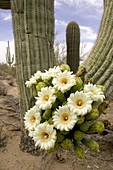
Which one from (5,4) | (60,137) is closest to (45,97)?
(60,137)

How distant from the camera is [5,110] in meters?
4.09

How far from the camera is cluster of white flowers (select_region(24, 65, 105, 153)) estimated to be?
122 cm

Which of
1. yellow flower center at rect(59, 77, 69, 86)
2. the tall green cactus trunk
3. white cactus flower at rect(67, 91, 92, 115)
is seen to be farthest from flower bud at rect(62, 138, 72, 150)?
the tall green cactus trunk

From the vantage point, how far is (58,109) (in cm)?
137

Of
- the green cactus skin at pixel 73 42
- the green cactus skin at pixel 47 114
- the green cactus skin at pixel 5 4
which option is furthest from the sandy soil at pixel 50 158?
the green cactus skin at pixel 73 42

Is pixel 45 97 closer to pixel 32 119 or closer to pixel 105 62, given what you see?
pixel 32 119

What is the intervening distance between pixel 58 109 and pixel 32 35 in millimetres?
1342

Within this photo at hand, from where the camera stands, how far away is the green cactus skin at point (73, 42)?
18.1 ft

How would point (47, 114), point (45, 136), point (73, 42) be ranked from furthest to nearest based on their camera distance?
point (73, 42) < point (47, 114) < point (45, 136)

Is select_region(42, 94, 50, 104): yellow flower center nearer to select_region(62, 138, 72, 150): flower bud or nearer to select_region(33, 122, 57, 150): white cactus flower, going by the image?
select_region(33, 122, 57, 150): white cactus flower

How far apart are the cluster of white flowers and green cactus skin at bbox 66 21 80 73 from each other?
431 centimetres

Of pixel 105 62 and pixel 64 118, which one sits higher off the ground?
pixel 105 62

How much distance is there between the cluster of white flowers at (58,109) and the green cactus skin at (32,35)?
0.92 metres

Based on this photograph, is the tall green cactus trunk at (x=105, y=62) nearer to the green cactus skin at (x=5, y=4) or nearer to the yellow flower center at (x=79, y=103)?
the yellow flower center at (x=79, y=103)
